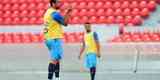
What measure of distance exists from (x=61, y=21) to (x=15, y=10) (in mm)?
14086

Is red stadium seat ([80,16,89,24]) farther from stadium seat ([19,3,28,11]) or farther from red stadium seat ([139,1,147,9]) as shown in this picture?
stadium seat ([19,3,28,11])

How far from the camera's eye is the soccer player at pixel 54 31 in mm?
12852

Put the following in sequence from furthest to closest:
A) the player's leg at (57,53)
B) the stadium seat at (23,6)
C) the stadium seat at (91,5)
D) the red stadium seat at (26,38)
Answer: the stadium seat at (23,6) → the stadium seat at (91,5) → the red stadium seat at (26,38) → the player's leg at (57,53)

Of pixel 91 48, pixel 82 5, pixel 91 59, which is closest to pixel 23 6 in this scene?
pixel 82 5

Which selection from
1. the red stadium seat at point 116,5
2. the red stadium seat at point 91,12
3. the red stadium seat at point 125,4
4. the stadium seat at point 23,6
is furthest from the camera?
the stadium seat at point 23,6

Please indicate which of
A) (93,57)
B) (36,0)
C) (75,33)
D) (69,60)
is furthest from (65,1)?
(93,57)

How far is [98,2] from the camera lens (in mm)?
25828

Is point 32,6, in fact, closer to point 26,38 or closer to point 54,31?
point 26,38

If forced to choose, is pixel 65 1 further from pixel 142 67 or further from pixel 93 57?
pixel 93 57

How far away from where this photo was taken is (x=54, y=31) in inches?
513

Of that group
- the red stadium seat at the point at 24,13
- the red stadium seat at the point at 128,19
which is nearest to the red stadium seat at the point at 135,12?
the red stadium seat at the point at 128,19

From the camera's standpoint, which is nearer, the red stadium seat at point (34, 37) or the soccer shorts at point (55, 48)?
the soccer shorts at point (55, 48)

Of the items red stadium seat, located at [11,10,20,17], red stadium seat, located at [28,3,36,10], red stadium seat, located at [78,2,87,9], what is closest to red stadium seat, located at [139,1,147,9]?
red stadium seat, located at [78,2,87,9]

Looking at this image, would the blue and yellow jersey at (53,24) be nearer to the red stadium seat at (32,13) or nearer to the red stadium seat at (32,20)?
the red stadium seat at (32,20)
